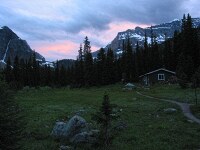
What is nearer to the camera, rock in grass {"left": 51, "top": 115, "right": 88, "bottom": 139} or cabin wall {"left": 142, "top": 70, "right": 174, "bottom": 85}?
rock in grass {"left": 51, "top": 115, "right": 88, "bottom": 139}

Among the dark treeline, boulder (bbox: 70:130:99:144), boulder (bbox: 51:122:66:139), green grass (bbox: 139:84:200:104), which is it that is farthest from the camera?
the dark treeline

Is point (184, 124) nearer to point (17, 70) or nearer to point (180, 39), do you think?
point (180, 39)

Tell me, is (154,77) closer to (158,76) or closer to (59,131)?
(158,76)

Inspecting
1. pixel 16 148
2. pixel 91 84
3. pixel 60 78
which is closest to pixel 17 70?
pixel 60 78

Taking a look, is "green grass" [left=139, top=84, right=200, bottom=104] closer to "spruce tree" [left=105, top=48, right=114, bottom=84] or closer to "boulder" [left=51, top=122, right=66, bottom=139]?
"boulder" [left=51, top=122, right=66, bottom=139]

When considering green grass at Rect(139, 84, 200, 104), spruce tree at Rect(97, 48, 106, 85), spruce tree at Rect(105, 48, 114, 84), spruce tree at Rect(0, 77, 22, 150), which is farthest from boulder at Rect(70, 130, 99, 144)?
spruce tree at Rect(105, 48, 114, 84)

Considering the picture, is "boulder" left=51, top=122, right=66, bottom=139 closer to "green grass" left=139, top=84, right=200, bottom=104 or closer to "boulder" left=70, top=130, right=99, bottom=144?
"boulder" left=70, top=130, right=99, bottom=144

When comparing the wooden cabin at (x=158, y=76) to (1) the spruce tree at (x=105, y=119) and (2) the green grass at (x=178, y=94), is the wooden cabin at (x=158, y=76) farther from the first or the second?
(1) the spruce tree at (x=105, y=119)

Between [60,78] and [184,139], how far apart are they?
132m

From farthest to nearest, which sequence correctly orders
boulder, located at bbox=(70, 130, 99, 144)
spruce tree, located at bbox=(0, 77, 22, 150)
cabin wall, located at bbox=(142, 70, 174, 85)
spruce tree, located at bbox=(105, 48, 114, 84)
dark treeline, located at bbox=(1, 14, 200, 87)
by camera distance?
spruce tree, located at bbox=(105, 48, 114, 84)
cabin wall, located at bbox=(142, 70, 174, 85)
dark treeline, located at bbox=(1, 14, 200, 87)
boulder, located at bbox=(70, 130, 99, 144)
spruce tree, located at bbox=(0, 77, 22, 150)

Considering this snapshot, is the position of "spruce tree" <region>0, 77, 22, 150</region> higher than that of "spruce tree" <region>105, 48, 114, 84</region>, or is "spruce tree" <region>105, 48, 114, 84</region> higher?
"spruce tree" <region>105, 48, 114, 84</region>

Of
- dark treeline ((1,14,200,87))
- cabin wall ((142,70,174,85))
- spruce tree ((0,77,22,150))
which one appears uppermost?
dark treeline ((1,14,200,87))

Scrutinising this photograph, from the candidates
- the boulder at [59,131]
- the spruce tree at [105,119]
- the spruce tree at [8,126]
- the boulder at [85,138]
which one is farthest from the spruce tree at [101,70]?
the spruce tree at [8,126]

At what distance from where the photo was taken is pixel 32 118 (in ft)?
115
